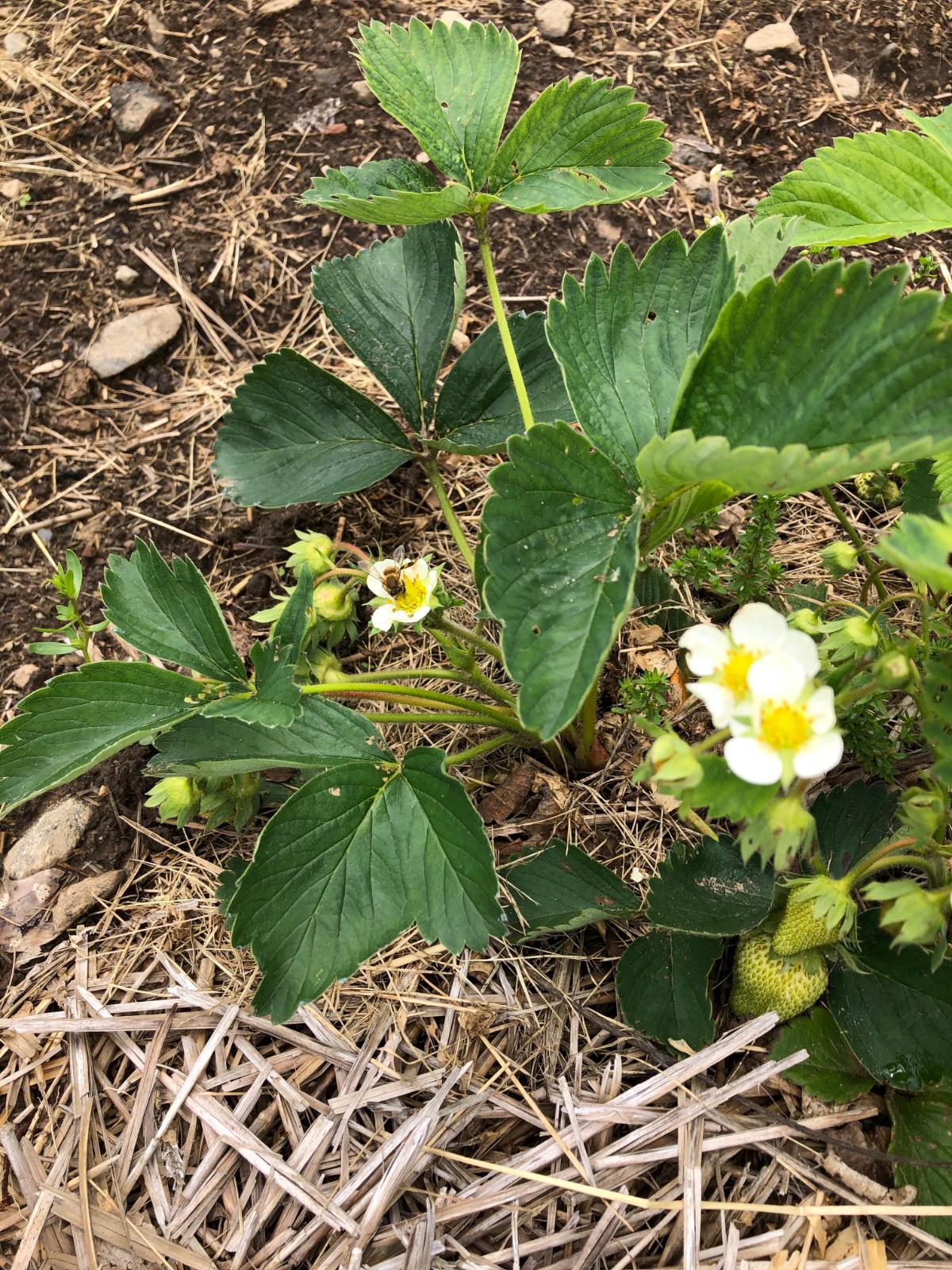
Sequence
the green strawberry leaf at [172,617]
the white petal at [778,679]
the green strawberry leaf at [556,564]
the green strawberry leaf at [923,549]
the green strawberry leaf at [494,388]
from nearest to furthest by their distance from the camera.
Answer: the green strawberry leaf at [923,549], the white petal at [778,679], the green strawberry leaf at [556,564], the green strawberry leaf at [172,617], the green strawberry leaf at [494,388]

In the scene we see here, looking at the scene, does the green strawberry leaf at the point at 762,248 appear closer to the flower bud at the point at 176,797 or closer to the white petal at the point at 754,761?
the white petal at the point at 754,761

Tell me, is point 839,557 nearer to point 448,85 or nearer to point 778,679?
point 778,679

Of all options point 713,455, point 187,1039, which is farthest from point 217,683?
point 713,455

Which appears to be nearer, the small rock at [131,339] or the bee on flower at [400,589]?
the bee on flower at [400,589]

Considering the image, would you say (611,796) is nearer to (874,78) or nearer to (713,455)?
(713,455)

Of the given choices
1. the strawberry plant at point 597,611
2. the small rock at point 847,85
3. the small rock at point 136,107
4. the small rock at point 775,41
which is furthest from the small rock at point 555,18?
the strawberry plant at point 597,611

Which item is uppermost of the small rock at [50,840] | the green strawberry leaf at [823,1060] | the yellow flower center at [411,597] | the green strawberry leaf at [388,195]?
the green strawberry leaf at [388,195]

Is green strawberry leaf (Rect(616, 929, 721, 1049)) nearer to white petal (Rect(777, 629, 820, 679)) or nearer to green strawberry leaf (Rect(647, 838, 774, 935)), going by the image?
green strawberry leaf (Rect(647, 838, 774, 935))

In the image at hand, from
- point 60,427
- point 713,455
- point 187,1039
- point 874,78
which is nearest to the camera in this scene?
point 713,455

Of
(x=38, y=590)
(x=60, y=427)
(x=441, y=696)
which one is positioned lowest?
(x=441, y=696)
